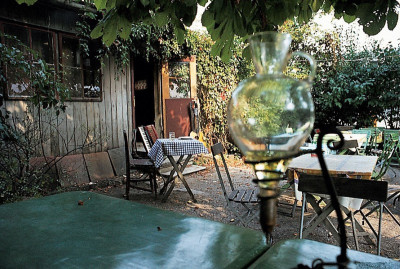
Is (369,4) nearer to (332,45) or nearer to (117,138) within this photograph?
(117,138)

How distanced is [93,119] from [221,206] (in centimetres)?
359

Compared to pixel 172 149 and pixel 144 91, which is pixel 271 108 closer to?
pixel 172 149

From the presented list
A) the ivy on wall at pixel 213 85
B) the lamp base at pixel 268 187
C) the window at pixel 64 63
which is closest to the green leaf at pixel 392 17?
the lamp base at pixel 268 187

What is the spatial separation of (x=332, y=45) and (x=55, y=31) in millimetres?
9013

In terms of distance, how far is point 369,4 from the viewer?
1173 mm

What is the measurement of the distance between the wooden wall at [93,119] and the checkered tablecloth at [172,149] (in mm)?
1503

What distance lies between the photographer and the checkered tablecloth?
4.89m

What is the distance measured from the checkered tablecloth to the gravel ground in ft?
2.64

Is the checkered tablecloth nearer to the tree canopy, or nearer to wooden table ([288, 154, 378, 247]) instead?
wooden table ([288, 154, 378, 247])

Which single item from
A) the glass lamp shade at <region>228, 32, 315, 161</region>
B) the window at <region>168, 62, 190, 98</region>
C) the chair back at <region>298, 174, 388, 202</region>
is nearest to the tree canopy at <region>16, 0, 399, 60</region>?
the glass lamp shade at <region>228, 32, 315, 161</region>

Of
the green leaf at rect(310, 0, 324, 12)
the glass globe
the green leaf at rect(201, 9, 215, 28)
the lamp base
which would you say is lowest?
the lamp base

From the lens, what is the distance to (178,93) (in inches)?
314

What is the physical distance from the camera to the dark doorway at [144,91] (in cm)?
895

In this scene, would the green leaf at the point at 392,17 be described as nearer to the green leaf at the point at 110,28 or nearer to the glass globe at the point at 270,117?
the glass globe at the point at 270,117
